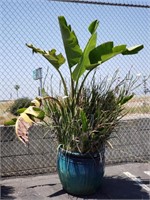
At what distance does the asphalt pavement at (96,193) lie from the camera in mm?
4141

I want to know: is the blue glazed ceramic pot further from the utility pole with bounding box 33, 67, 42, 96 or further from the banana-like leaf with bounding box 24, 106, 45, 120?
the utility pole with bounding box 33, 67, 42, 96

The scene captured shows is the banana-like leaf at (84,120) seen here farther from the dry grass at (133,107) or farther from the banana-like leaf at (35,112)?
the dry grass at (133,107)

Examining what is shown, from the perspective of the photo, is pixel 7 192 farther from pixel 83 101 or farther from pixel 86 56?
pixel 86 56

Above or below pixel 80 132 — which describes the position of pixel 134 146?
below

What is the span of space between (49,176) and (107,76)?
69.7 inches

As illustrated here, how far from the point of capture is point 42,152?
16.3ft

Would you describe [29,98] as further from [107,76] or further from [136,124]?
[136,124]

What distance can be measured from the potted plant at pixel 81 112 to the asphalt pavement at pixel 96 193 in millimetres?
200

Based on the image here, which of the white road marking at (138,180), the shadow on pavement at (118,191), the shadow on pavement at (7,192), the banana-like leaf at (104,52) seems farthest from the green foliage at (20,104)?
the white road marking at (138,180)

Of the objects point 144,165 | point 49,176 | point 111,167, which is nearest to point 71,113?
point 49,176

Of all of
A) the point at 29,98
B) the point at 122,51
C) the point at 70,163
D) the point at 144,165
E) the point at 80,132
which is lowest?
the point at 144,165

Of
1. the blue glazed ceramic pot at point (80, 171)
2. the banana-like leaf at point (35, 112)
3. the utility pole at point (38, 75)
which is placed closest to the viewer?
the banana-like leaf at point (35, 112)

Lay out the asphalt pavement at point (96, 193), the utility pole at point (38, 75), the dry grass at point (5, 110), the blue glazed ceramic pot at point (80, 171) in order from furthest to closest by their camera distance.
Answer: the dry grass at point (5, 110) → the utility pole at point (38, 75) → the asphalt pavement at point (96, 193) → the blue glazed ceramic pot at point (80, 171)

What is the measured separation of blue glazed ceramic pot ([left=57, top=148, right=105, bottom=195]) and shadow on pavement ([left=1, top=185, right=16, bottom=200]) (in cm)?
71
